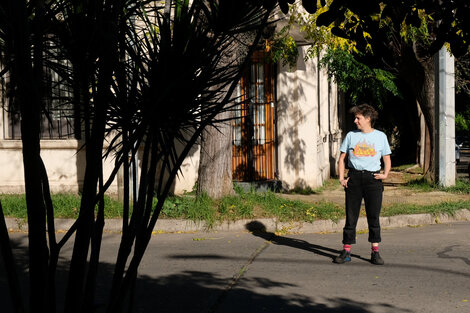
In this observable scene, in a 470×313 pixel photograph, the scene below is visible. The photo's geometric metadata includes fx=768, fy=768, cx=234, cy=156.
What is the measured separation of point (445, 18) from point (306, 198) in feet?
33.1

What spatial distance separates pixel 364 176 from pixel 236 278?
6.26 ft

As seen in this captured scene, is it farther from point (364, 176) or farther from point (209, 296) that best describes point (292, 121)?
point (209, 296)

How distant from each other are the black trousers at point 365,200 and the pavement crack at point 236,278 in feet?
3.57

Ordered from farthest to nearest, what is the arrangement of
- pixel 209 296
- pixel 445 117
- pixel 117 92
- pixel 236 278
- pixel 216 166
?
1. pixel 445 117
2. pixel 216 166
3. pixel 236 278
4. pixel 209 296
5. pixel 117 92

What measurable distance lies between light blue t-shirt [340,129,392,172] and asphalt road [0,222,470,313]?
1.07 metres

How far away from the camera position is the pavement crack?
20.8 feet

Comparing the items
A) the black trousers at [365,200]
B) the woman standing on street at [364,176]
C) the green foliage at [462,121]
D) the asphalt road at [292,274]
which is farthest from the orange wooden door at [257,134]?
the green foliage at [462,121]

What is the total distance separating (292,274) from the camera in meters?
7.75

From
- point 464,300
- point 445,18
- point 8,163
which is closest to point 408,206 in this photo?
point 464,300

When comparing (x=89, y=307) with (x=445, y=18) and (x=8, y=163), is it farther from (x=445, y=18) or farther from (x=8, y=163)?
(x=8, y=163)

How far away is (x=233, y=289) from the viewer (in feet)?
23.0

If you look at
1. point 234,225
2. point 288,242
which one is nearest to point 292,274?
point 288,242

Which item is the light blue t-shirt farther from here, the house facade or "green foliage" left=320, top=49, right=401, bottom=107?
"green foliage" left=320, top=49, right=401, bottom=107

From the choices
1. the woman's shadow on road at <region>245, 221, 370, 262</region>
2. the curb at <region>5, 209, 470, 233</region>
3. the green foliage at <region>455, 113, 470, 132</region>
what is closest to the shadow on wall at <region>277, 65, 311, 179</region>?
the curb at <region>5, 209, 470, 233</region>
